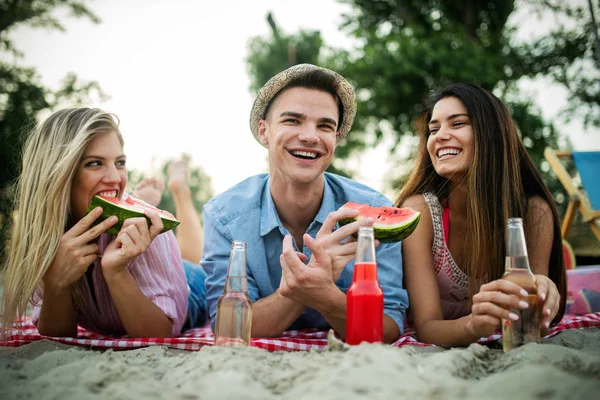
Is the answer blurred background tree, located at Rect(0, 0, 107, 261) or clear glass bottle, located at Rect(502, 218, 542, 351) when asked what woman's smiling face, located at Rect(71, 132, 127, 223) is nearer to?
clear glass bottle, located at Rect(502, 218, 542, 351)

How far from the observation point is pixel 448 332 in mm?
2984

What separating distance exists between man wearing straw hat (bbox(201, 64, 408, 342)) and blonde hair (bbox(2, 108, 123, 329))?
3.56ft

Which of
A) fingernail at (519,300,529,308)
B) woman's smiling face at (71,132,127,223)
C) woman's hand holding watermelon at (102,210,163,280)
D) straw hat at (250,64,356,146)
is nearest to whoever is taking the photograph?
fingernail at (519,300,529,308)

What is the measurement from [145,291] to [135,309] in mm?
221

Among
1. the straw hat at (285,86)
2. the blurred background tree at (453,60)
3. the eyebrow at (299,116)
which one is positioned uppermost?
the blurred background tree at (453,60)

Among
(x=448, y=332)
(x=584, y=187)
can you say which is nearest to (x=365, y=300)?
(x=448, y=332)

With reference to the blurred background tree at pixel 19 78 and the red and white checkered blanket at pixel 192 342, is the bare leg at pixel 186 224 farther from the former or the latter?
the blurred background tree at pixel 19 78

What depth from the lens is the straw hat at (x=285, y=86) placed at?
12.5 feet

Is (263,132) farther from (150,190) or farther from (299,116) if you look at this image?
(150,190)

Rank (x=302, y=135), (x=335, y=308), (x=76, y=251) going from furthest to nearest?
(x=302, y=135) < (x=76, y=251) < (x=335, y=308)

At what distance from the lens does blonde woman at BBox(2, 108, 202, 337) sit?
3082 millimetres

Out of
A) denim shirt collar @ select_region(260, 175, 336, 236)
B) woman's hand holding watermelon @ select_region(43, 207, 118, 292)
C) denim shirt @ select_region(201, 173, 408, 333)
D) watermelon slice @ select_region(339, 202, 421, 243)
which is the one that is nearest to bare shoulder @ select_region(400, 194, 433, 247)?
denim shirt @ select_region(201, 173, 408, 333)

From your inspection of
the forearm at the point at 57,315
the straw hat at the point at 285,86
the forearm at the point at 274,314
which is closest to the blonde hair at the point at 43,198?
the forearm at the point at 57,315

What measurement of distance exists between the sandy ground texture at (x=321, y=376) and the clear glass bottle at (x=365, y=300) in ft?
0.60
